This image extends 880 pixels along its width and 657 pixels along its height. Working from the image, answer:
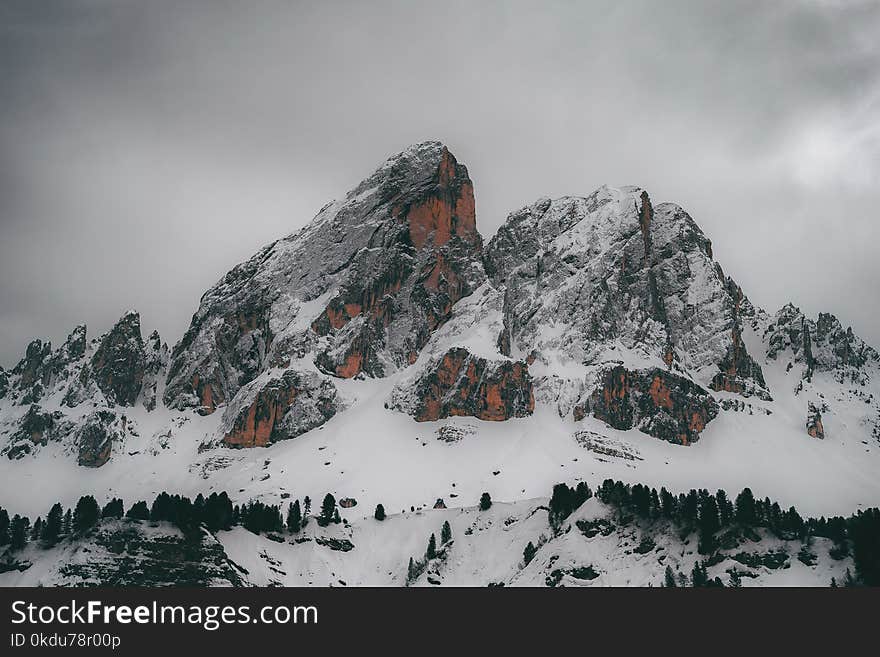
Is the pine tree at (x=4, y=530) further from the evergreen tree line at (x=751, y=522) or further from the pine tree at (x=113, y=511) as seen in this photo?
the evergreen tree line at (x=751, y=522)

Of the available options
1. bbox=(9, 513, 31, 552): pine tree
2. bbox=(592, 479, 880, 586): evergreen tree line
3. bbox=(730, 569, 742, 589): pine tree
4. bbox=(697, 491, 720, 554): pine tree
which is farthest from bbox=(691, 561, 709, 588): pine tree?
bbox=(9, 513, 31, 552): pine tree

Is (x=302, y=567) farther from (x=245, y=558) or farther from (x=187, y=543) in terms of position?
(x=187, y=543)

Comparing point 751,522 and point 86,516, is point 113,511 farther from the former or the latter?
point 751,522

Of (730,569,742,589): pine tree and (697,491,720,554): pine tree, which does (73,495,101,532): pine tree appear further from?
(730,569,742,589): pine tree

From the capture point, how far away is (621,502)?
17738 centimetres

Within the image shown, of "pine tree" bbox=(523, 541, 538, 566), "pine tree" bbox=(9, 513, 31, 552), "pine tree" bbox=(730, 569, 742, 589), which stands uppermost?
"pine tree" bbox=(9, 513, 31, 552)

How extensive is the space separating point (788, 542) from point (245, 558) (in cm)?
9761

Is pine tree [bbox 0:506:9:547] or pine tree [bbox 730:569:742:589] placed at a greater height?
pine tree [bbox 0:506:9:547]

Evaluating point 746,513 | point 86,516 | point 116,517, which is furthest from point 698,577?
point 86,516

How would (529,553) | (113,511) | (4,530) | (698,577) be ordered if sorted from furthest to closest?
(113,511)
(529,553)
(4,530)
(698,577)

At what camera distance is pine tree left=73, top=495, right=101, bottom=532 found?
560 feet

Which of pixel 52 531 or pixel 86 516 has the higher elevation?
pixel 86 516

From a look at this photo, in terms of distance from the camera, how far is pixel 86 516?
172750 mm

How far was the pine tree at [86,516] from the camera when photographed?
171 meters
